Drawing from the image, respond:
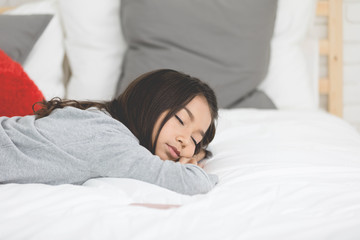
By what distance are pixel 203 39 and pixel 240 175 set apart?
30.9 inches

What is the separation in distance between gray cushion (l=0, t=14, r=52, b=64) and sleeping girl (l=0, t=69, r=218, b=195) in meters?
0.60

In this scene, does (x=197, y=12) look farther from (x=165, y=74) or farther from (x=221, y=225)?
(x=221, y=225)

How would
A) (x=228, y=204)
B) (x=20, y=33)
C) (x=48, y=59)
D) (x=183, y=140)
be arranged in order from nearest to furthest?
(x=228, y=204), (x=183, y=140), (x=20, y=33), (x=48, y=59)

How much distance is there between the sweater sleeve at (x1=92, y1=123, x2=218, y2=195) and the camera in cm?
84

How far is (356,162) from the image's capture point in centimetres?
102

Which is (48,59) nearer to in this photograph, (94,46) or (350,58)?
(94,46)

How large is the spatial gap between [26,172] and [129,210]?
0.93 ft

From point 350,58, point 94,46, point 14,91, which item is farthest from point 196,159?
point 350,58

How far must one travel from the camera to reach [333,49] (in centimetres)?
198

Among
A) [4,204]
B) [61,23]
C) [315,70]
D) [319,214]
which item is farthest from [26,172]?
[315,70]

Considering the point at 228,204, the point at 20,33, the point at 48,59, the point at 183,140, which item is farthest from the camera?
the point at 48,59

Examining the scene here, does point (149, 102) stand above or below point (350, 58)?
above

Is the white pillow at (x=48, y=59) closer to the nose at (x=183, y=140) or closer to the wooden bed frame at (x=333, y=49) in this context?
the nose at (x=183, y=140)

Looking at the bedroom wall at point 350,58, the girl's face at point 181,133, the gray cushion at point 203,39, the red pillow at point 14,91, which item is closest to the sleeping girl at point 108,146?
the girl's face at point 181,133
